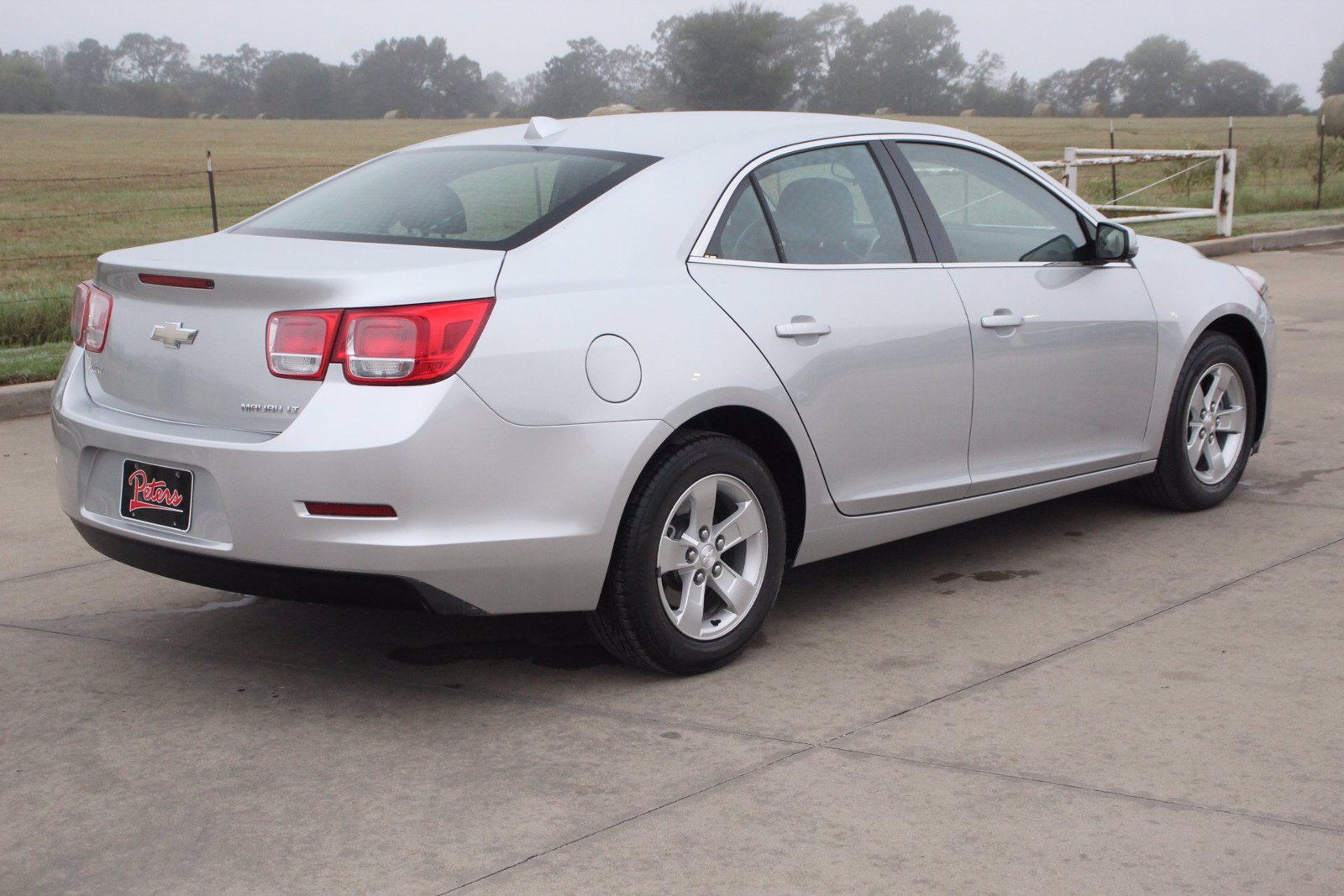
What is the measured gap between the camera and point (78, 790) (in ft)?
11.5

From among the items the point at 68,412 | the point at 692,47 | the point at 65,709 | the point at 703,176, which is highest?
the point at 692,47

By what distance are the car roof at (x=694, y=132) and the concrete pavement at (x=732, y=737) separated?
147 cm

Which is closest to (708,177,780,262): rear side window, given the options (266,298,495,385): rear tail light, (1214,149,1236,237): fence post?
(266,298,495,385): rear tail light

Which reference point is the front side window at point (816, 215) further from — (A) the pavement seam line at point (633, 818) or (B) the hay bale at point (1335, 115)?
(B) the hay bale at point (1335, 115)

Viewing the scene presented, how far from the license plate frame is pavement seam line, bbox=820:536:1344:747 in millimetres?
1692

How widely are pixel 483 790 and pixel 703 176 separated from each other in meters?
1.84

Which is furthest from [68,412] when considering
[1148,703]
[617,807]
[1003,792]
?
[1148,703]

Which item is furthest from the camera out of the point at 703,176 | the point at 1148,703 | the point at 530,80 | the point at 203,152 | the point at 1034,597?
the point at 530,80

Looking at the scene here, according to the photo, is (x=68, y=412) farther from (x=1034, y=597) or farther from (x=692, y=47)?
(x=692, y=47)

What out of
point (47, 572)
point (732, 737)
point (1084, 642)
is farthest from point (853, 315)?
point (47, 572)

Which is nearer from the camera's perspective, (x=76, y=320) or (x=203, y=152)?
(x=76, y=320)

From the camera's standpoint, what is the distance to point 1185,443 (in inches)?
229

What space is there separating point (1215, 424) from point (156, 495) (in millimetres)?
4045

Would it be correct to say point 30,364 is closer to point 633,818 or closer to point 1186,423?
point 1186,423
